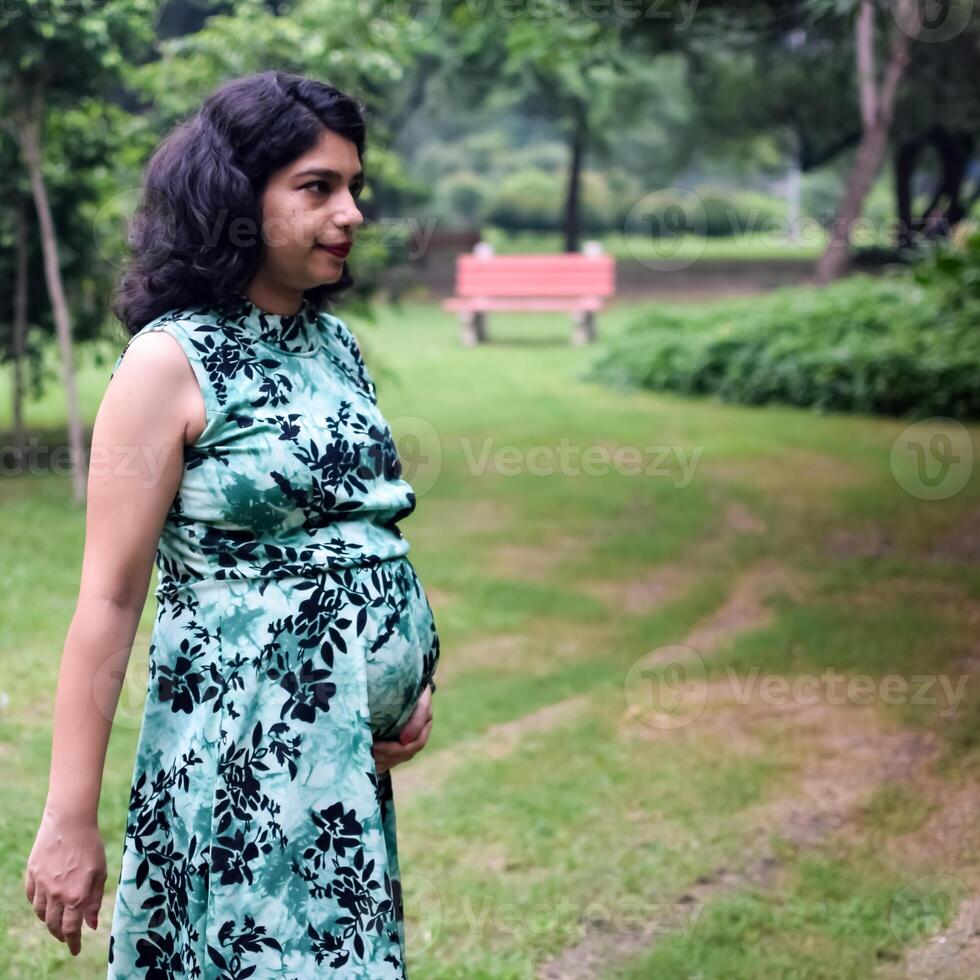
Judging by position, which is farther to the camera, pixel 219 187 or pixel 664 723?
pixel 664 723

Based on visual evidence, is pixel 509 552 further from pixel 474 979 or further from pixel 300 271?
pixel 300 271

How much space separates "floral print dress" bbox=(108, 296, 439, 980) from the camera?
1.80 m

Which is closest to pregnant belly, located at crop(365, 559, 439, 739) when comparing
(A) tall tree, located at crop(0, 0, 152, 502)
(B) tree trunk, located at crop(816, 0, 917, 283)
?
(A) tall tree, located at crop(0, 0, 152, 502)

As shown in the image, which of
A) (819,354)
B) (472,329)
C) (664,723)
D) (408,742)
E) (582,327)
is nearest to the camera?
(408,742)

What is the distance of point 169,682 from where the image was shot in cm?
185

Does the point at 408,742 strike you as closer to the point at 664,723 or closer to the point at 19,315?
the point at 664,723

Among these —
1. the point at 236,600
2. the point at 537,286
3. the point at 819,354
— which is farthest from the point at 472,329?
the point at 236,600

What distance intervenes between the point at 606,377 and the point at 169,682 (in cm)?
1172

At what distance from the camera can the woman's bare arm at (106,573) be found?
1747 millimetres

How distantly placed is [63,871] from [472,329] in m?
15.2

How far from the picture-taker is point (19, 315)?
8.30m

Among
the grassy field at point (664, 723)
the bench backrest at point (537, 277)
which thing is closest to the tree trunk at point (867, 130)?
the bench backrest at point (537, 277)

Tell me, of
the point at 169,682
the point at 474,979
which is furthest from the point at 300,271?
the point at 474,979

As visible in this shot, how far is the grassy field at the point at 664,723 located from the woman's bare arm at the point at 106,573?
4.92 ft
